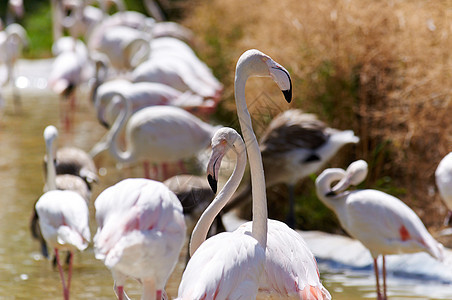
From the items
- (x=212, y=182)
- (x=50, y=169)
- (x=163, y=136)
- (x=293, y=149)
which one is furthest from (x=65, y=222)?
(x=163, y=136)

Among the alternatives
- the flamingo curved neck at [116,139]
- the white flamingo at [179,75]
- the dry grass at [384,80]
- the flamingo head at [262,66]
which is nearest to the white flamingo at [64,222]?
the flamingo head at [262,66]

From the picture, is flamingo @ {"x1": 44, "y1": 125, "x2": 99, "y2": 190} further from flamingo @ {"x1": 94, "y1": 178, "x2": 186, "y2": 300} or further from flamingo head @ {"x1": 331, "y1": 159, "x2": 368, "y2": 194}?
flamingo @ {"x1": 94, "y1": 178, "x2": 186, "y2": 300}

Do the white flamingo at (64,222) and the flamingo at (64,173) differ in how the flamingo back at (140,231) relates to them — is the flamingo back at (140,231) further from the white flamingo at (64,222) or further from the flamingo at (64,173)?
the flamingo at (64,173)

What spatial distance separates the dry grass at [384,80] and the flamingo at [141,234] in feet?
8.80

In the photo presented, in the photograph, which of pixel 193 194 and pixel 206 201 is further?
pixel 206 201

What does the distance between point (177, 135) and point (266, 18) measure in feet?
7.41

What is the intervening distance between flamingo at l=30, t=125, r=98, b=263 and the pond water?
276 mm

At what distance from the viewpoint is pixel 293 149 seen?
6289mm

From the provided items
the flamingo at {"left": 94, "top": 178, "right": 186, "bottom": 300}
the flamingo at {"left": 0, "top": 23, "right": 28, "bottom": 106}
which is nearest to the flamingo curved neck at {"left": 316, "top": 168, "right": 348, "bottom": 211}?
the flamingo at {"left": 94, "top": 178, "right": 186, "bottom": 300}

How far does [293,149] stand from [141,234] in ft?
8.48

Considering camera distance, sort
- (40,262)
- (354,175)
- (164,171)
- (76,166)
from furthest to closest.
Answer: (164,171), (76,166), (40,262), (354,175)

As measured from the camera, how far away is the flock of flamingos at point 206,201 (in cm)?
351

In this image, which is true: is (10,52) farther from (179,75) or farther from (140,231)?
(140,231)

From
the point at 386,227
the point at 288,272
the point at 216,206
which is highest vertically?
the point at 216,206
